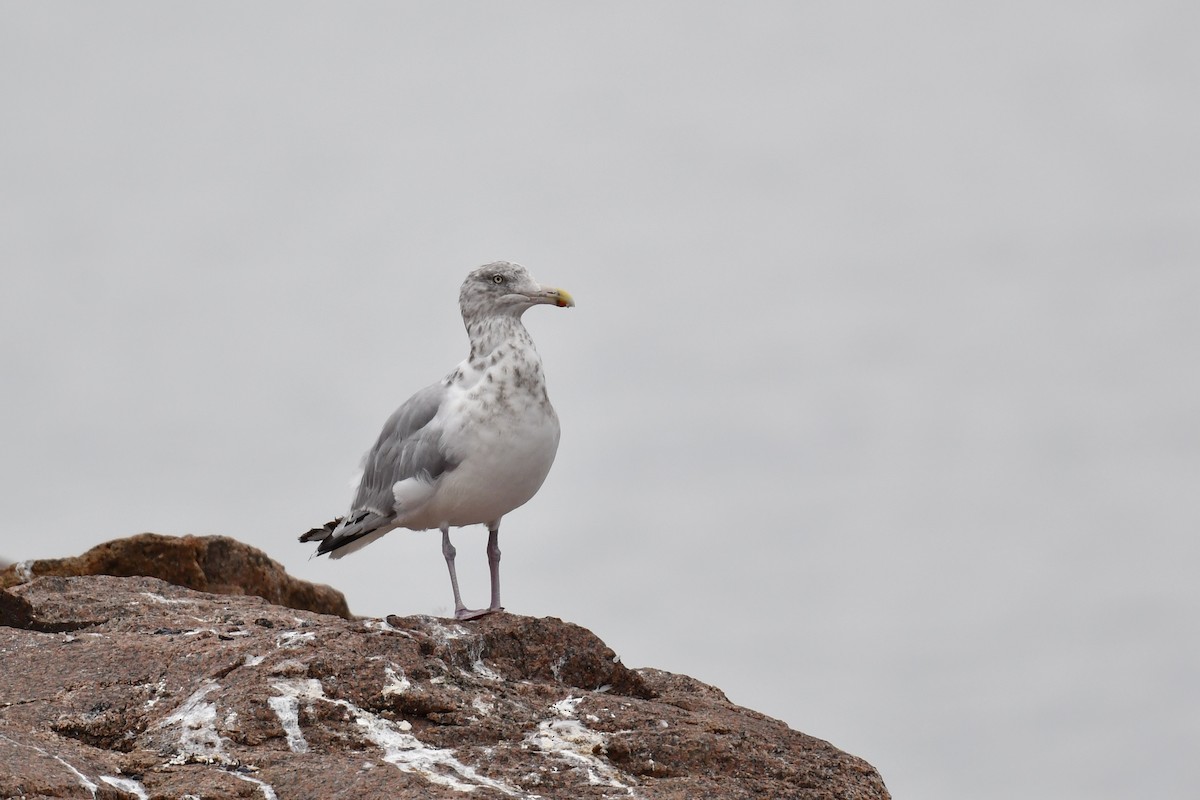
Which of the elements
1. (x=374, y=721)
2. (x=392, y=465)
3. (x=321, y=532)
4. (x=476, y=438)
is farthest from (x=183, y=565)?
(x=374, y=721)

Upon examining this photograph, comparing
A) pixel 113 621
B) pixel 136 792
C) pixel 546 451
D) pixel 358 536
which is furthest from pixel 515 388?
pixel 136 792

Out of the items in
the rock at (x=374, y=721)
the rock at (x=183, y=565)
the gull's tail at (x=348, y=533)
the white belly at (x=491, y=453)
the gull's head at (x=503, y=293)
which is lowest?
the rock at (x=374, y=721)

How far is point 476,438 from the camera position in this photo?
11203mm

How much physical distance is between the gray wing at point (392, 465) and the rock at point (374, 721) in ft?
6.05

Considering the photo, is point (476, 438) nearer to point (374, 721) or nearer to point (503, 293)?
point (503, 293)

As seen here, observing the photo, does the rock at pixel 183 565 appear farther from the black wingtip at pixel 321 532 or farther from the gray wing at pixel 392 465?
the gray wing at pixel 392 465

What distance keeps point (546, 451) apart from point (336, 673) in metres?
3.30

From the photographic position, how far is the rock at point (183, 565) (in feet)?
41.8

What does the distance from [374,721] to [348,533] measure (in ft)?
13.7

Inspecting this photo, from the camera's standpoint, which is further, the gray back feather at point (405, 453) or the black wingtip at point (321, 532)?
the black wingtip at point (321, 532)

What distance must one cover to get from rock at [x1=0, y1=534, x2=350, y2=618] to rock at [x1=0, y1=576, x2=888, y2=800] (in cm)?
298

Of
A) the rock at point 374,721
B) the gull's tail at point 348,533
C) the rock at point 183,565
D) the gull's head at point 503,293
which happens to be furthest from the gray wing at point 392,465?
the rock at point 374,721

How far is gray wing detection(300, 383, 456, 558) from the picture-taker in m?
11.5

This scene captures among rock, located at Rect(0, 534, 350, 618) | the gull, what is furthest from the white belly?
rock, located at Rect(0, 534, 350, 618)
